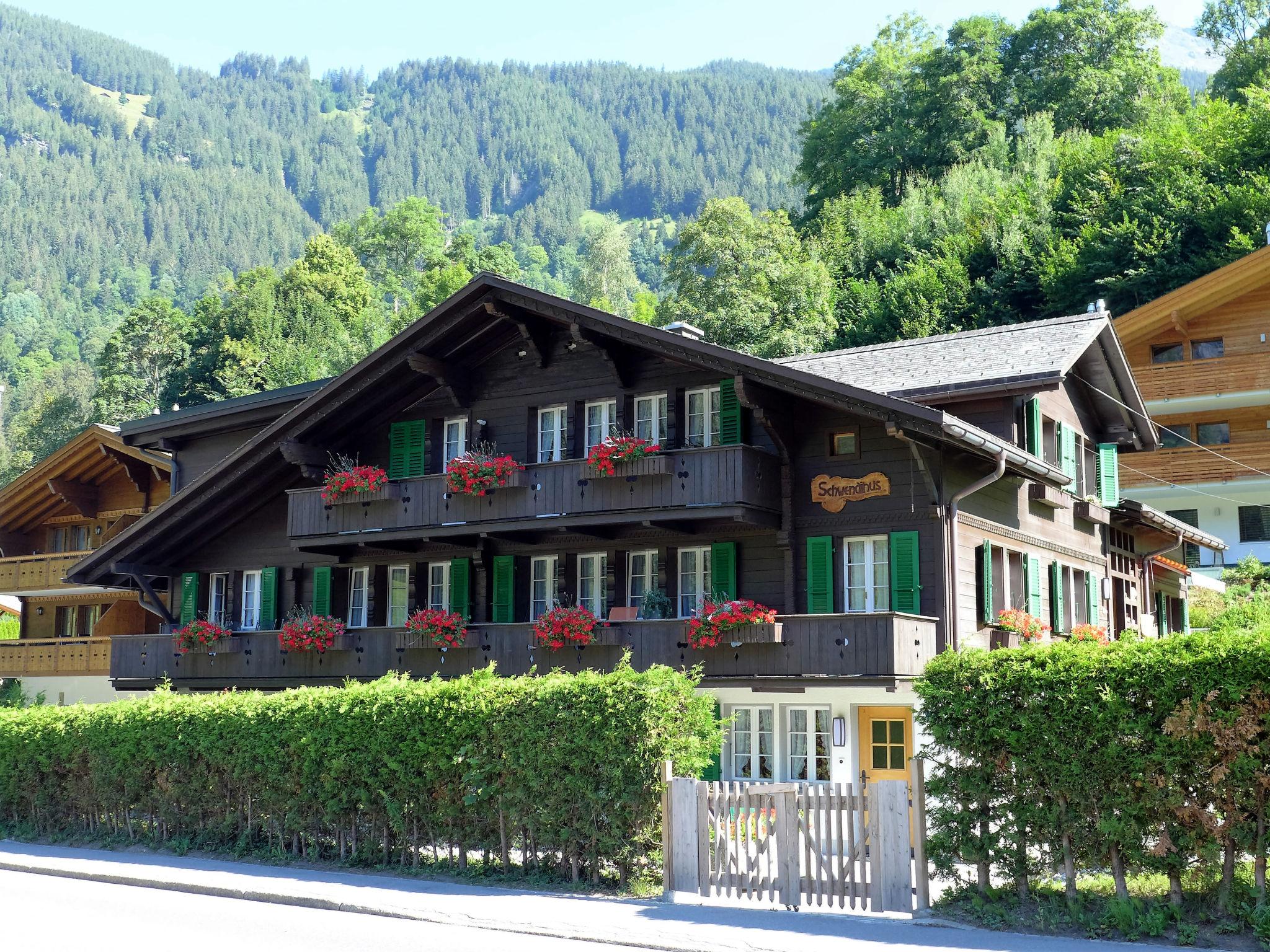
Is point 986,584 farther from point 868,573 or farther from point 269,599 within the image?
point 269,599

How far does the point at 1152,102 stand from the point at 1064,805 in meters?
60.3

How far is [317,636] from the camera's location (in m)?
28.0

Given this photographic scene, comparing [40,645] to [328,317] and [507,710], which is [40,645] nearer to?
[507,710]

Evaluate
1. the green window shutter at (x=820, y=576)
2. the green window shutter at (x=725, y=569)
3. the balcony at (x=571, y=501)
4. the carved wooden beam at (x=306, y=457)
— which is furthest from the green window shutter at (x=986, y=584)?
the carved wooden beam at (x=306, y=457)

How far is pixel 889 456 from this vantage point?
79.7ft

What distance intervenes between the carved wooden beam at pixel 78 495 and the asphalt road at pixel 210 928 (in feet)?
81.3

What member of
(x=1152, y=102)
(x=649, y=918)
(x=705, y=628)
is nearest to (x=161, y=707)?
(x=705, y=628)

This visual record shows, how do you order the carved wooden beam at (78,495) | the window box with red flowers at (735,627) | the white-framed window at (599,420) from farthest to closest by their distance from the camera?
the carved wooden beam at (78,495), the white-framed window at (599,420), the window box with red flowers at (735,627)

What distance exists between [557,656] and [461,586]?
13.4 ft

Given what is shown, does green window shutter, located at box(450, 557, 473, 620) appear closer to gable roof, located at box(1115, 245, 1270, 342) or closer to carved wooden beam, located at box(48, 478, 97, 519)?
carved wooden beam, located at box(48, 478, 97, 519)

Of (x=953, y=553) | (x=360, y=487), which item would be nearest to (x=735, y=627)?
(x=953, y=553)

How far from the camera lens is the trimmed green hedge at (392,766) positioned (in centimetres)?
1638

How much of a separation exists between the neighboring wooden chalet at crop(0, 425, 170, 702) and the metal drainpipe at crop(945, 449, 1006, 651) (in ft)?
72.0

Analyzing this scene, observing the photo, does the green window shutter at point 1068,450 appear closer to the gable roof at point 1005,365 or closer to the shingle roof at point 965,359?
the gable roof at point 1005,365
